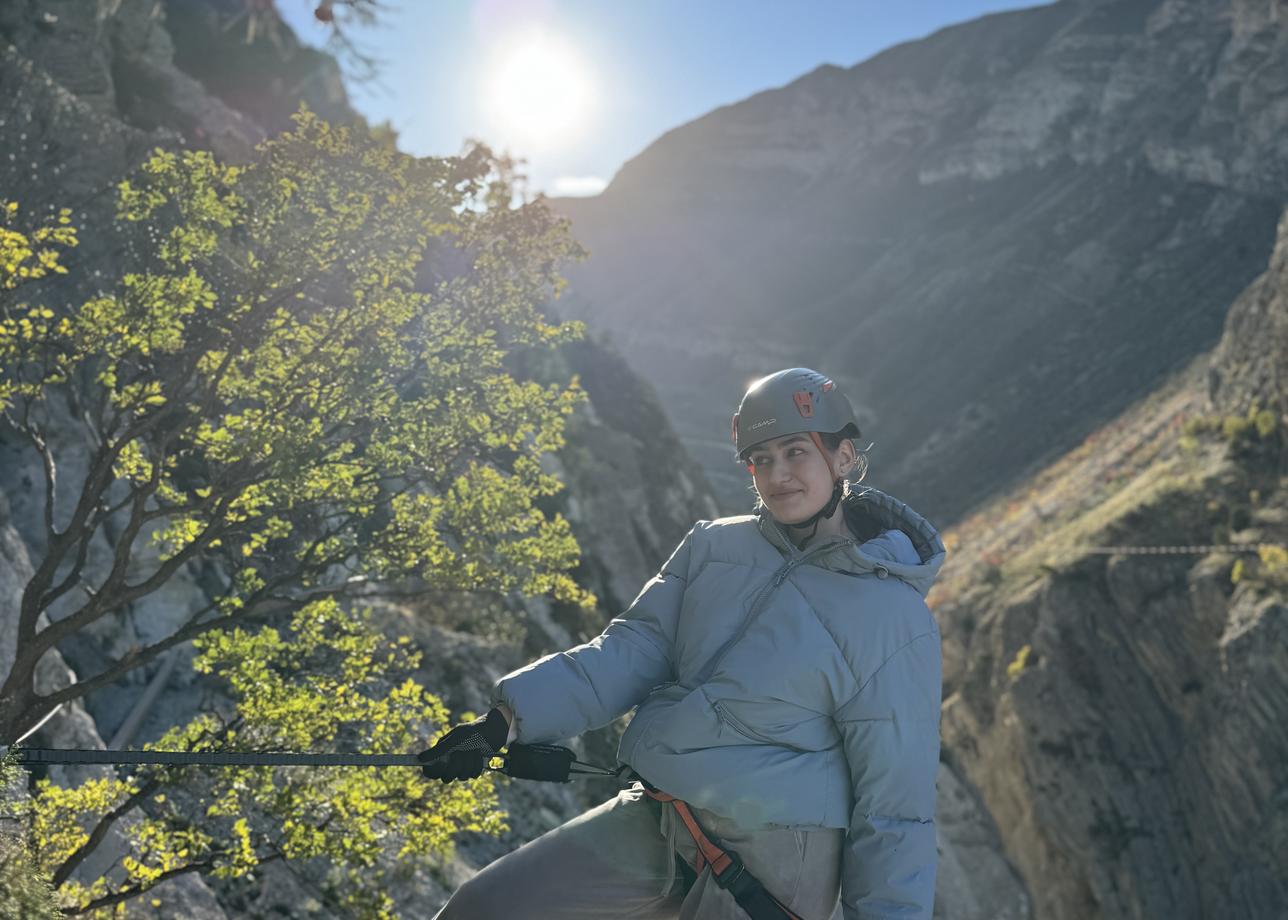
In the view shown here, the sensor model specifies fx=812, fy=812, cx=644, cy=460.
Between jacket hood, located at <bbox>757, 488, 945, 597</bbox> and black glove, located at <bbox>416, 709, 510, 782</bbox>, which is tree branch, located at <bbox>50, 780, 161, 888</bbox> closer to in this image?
black glove, located at <bbox>416, 709, 510, 782</bbox>

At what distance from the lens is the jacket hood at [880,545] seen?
3.37m

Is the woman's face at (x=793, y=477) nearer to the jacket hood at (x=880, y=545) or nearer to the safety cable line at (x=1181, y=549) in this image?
the jacket hood at (x=880, y=545)

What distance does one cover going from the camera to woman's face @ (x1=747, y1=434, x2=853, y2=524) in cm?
366

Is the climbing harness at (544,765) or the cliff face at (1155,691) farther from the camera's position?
the cliff face at (1155,691)

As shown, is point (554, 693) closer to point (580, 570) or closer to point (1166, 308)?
point (580, 570)

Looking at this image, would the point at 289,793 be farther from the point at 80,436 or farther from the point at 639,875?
the point at 80,436

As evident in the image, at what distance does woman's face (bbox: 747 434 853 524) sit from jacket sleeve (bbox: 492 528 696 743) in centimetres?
47

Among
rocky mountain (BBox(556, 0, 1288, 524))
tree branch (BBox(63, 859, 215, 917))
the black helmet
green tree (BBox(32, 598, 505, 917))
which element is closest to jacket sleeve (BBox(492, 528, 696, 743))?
the black helmet

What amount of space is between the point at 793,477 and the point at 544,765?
5.45 feet

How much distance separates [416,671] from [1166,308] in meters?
99.2

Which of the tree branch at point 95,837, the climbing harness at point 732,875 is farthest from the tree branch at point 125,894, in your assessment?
the climbing harness at point 732,875

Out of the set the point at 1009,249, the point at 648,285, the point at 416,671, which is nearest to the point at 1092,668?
the point at 416,671

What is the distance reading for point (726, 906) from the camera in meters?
3.21

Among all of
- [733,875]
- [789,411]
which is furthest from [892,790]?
[789,411]
